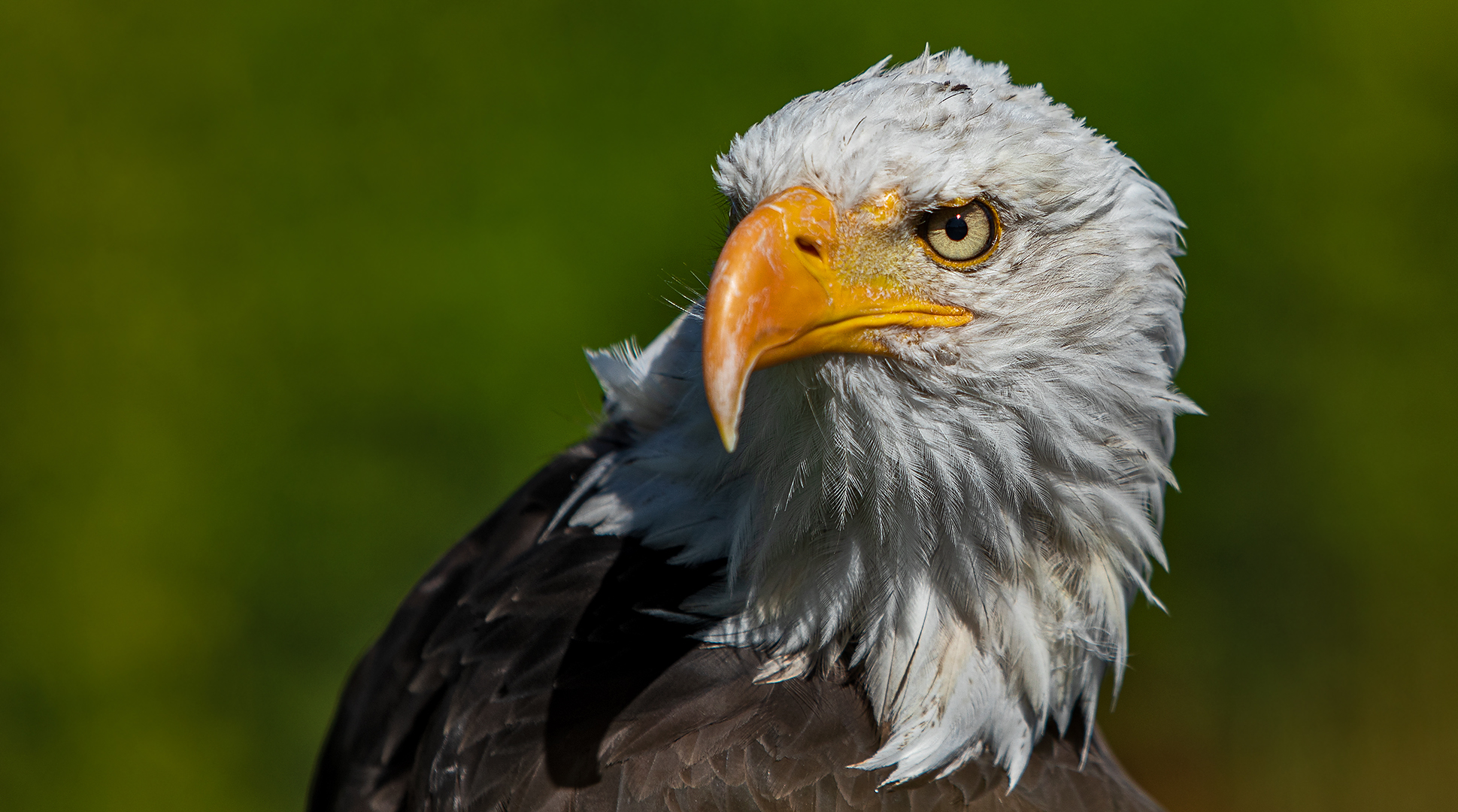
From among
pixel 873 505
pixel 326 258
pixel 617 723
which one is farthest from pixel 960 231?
pixel 326 258

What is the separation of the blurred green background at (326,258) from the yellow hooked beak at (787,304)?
3.29 m

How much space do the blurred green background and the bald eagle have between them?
9.70ft

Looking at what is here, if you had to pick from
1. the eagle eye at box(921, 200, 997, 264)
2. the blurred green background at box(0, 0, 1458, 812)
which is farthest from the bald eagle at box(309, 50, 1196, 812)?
the blurred green background at box(0, 0, 1458, 812)

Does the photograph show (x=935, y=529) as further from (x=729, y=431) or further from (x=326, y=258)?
(x=326, y=258)

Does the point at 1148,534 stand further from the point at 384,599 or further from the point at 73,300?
the point at 73,300

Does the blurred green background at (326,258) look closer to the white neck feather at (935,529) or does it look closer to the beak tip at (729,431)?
the white neck feather at (935,529)

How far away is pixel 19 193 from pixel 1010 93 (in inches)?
195

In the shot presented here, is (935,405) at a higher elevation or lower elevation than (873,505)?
higher

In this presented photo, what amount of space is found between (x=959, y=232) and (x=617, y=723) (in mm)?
1114

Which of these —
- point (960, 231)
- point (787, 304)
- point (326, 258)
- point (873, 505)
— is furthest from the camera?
point (326, 258)

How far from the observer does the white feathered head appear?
1.92 meters

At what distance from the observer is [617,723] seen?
221cm

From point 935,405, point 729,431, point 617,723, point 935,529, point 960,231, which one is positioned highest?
point 960,231

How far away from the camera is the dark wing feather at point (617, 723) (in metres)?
2.15
